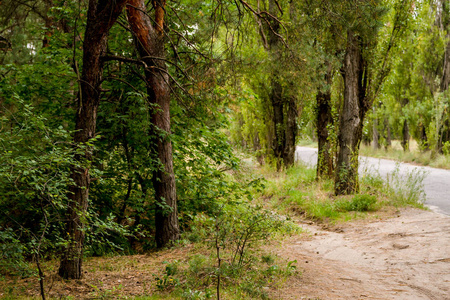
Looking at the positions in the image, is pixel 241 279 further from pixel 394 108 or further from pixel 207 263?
pixel 394 108

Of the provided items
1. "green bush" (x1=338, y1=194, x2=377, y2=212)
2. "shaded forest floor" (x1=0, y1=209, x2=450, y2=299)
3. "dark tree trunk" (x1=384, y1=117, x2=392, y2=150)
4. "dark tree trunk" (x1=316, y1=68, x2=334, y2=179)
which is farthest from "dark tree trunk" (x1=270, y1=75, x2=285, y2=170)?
"dark tree trunk" (x1=384, y1=117, x2=392, y2=150)

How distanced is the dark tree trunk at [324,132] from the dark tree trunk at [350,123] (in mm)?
1984

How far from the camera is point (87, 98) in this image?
195 inches

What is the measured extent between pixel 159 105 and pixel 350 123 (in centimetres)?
610

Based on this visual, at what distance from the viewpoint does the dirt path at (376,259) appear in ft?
15.6

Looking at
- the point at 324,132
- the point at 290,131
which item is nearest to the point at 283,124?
the point at 290,131

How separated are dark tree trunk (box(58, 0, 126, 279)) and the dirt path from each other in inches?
107

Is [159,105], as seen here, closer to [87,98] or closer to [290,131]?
[87,98]

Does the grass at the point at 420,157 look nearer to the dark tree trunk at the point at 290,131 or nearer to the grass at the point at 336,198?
the dark tree trunk at the point at 290,131

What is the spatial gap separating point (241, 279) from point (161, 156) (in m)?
2.68

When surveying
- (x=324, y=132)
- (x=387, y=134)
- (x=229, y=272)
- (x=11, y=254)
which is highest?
(x=387, y=134)

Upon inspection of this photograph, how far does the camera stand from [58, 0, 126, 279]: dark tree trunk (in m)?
4.79

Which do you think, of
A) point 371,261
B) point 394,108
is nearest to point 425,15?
point 394,108

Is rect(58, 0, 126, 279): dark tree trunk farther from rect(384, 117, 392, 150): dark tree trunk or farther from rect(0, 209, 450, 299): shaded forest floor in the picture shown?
rect(384, 117, 392, 150): dark tree trunk
